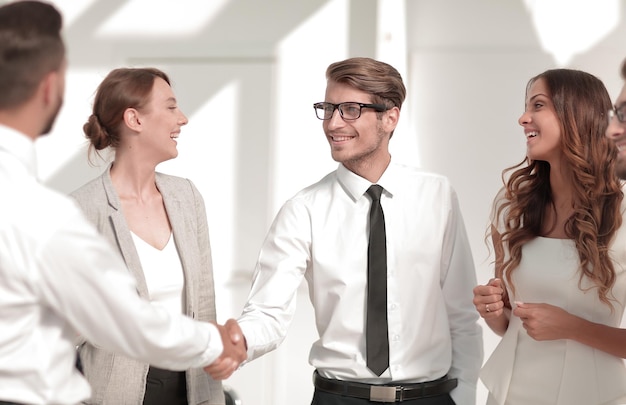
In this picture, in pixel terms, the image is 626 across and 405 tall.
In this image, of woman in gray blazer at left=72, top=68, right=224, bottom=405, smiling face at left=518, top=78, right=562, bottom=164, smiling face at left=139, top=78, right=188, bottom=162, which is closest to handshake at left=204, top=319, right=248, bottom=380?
woman in gray blazer at left=72, top=68, right=224, bottom=405

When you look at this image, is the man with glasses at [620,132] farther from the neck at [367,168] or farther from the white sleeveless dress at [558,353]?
the neck at [367,168]

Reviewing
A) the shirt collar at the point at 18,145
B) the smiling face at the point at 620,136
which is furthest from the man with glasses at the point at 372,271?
the shirt collar at the point at 18,145

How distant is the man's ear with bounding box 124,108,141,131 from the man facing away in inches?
47.8

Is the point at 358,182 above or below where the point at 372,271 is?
above

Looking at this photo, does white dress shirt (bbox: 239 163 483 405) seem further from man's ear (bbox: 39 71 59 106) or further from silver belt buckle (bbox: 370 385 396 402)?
man's ear (bbox: 39 71 59 106)

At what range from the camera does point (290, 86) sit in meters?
5.17

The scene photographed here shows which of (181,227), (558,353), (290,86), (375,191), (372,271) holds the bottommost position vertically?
(558,353)

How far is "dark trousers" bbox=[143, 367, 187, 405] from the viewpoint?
2.82 meters

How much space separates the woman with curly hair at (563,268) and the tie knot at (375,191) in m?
0.44

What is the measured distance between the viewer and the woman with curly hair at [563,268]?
2.64m

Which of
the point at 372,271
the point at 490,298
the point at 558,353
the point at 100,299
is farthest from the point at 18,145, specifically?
the point at 558,353

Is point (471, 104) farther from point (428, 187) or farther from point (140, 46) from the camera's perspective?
point (140, 46)

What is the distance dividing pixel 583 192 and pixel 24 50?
180 centimetres

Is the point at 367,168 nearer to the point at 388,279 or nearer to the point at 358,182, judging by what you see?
the point at 358,182
